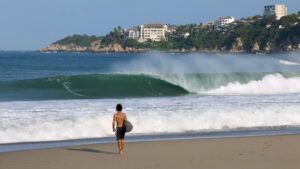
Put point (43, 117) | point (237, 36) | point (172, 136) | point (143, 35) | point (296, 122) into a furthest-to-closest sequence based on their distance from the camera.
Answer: point (143, 35) < point (237, 36) < point (296, 122) < point (43, 117) < point (172, 136)

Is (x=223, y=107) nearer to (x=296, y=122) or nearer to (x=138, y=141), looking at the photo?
(x=296, y=122)

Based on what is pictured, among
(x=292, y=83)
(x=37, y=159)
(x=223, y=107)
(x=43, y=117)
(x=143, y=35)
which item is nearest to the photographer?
(x=37, y=159)

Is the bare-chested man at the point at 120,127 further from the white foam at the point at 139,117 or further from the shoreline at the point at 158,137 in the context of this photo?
the white foam at the point at 139,117

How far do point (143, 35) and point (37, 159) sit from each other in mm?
187858

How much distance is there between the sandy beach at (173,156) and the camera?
1025 cm

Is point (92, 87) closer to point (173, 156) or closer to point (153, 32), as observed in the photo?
point (173, 156)

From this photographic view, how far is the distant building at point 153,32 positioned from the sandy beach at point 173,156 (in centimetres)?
17657

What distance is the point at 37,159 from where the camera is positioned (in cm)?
1094

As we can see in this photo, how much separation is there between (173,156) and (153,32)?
18285 cm

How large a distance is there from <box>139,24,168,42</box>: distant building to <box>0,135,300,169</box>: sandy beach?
176573mm

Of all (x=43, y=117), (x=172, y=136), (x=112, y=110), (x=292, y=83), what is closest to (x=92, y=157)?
(x=172, y=136)

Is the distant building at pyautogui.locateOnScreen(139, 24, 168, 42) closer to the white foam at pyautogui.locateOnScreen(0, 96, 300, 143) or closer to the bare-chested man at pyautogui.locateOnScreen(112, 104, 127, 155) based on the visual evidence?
the white foam at pyautogui.locateOnScreen(0, 96, 300, 143)

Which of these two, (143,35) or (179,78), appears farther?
(143,35)

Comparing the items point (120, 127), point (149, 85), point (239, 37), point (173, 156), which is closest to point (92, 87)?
point (149, 85)
